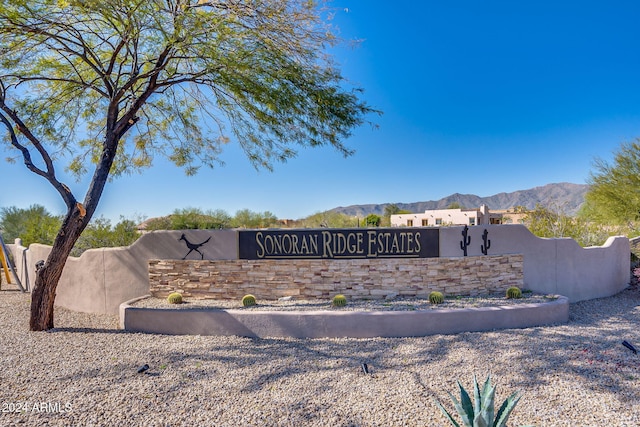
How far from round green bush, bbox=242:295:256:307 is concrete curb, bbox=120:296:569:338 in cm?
80

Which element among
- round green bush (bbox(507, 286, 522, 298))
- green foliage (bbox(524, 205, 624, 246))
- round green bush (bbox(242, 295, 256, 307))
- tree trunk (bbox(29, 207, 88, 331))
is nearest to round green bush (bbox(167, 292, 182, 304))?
round green bush (bbox(242, 295, 256, 307))

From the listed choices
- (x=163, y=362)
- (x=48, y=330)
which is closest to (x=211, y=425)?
(x=163, y=362)

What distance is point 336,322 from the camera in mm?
5922

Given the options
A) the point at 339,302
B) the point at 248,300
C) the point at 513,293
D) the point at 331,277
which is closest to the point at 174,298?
the point at 248,300

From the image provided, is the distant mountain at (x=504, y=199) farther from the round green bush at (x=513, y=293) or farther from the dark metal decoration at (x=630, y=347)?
the dark metal decoration at (x=630, y=347)

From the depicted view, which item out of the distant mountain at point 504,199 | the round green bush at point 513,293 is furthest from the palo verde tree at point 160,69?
the distant mountain at point 504,199

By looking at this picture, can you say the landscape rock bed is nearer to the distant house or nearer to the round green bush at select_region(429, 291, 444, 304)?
the round green bush at select_region(429, 291, 444, 304)

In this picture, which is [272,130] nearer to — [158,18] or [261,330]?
[158,18]

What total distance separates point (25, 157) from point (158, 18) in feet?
11.6

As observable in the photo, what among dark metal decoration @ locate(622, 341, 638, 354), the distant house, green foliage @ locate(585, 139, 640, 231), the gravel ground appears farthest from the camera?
the distant house

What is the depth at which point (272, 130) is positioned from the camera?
791 cm

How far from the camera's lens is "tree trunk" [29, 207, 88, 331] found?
21.6 feet

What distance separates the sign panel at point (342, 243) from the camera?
24.5ft

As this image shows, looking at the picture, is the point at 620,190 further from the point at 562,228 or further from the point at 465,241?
the point at 465,241
